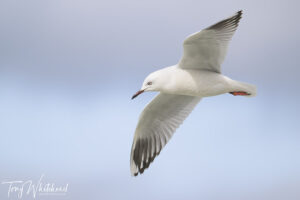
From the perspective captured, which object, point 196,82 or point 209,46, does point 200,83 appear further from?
point 209,46

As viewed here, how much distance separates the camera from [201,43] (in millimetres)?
4680

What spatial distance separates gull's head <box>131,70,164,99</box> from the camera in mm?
4785

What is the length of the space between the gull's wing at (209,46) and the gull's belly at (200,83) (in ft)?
0.35

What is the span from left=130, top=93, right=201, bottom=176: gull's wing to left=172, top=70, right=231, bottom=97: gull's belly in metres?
0.68

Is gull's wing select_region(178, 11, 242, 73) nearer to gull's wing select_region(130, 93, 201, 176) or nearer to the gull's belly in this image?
the gull's belly

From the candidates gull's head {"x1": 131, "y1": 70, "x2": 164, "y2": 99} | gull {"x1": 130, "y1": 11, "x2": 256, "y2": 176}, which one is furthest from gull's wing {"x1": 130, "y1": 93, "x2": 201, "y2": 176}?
gull's head {"x1": 131, "y1": 70, "x2": 164, "y2": 99}

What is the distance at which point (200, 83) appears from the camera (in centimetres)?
486

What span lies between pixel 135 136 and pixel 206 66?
1.38m

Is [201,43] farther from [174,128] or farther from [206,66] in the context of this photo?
[174,128]

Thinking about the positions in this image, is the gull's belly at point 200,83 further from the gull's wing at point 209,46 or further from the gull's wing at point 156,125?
the gull's wing at point 156,125

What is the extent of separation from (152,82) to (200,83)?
0.48 m

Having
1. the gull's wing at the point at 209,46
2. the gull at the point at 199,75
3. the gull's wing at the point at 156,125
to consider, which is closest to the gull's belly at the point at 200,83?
the gull at the point at 199,75

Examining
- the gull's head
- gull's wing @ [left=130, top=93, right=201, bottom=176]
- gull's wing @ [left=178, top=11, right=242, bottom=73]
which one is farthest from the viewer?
gull's wing @ [left=130, top=93, right=201, bottom=176]

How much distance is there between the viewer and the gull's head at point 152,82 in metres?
4.79
